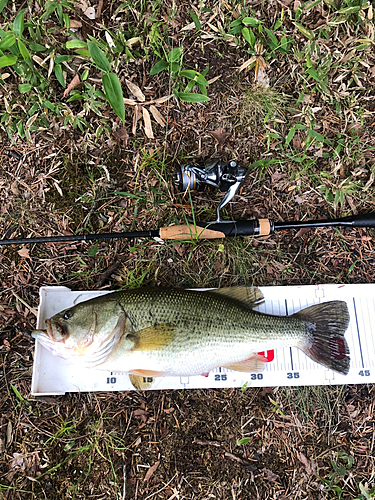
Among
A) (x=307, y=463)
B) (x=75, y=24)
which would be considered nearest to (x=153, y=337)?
(x=307, y=463)

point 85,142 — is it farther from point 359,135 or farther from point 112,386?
point 359,135

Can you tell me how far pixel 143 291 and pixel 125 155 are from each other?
1.58 m

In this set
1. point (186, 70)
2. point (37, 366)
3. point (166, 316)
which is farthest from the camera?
point (186, 70)

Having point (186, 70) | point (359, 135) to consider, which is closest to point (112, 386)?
point (186, 70)

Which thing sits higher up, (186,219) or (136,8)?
(136,8)

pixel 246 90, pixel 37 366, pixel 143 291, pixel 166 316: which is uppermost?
pixel 246 90

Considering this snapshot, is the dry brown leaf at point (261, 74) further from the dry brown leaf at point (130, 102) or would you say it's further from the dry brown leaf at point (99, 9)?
the dry brown leaf at point (99, 9)

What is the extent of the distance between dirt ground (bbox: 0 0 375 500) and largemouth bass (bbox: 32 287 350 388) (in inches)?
21.3

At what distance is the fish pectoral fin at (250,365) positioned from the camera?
296 cm

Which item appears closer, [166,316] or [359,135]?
[166,316]

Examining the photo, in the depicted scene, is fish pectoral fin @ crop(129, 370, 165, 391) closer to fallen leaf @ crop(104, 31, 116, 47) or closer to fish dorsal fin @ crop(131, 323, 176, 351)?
fish dorsal fin @ crop(131, 323, 176, 351)

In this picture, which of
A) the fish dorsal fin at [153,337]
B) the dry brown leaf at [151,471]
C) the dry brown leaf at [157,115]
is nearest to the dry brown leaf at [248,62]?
the dry brown leaf at [157,115]

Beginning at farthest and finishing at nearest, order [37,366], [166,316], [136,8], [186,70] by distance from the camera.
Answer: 1. [136,8]
2. [186,70]
3. [37,366]
4. [166,316]

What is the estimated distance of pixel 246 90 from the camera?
3.62 m
